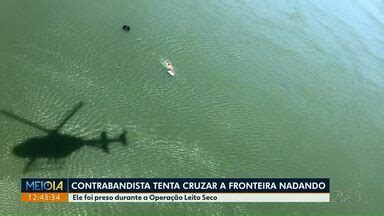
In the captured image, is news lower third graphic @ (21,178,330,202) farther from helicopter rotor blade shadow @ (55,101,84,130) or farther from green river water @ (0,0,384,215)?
helicopter rotor blade shadow @ (55,101,84,130)

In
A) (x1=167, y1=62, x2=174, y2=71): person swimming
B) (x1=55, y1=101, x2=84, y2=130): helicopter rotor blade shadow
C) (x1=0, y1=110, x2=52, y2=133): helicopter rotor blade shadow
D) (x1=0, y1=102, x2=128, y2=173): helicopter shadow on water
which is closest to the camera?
(x1=0, y1=102, x2=128, y2=173): helicopter shadow on water

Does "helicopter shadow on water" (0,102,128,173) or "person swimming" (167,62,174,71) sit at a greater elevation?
"person swimming" (167,62,174,71)

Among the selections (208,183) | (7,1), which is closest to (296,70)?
(208,183)

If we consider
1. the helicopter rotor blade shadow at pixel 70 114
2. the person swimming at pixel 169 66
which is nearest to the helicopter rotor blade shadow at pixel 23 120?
the helicopter rotor blade shadow at pixel 70 114

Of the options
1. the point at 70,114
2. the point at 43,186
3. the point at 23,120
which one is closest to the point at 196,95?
the point at 70,114

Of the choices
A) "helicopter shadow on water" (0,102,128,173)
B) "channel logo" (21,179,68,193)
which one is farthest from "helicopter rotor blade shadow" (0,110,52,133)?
"channel logo" (21,179,68,193)

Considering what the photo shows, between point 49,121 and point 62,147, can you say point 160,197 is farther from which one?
point 49,121

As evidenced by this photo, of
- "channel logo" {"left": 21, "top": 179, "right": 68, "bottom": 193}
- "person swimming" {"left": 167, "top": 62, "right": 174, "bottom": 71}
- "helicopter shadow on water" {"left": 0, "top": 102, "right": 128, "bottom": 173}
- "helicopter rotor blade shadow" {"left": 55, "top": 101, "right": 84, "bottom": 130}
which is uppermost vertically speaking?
"person swimming" {"left": 167, "top": 62, "right": 174, "bottom": 71}

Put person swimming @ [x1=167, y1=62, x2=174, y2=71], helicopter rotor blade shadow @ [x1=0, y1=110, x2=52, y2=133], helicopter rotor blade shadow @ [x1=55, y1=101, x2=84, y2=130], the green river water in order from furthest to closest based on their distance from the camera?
person swimming @ [x1=167, y1=62, x2=174, y2=71] → helicopter rotor blade shadow @ [x1=55, y1=101, x2=84, y2=130] → helicopter rotor blade shadow @ [x1=0, y1=110, x2=52, y2=133] → the green river water
